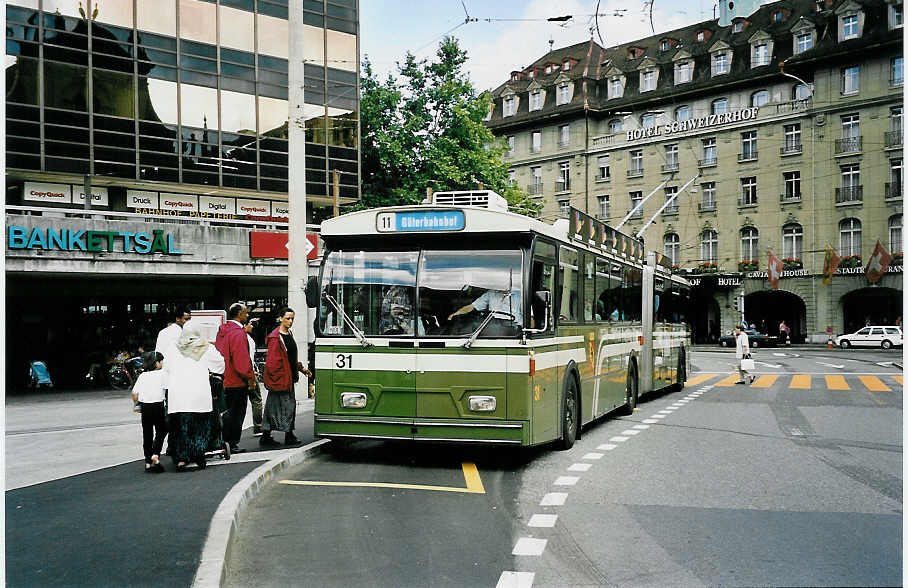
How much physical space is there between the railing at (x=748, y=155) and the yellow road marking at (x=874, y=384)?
33.1 meters

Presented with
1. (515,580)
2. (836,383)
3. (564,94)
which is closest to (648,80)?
(564,94)

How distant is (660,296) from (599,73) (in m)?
52.3

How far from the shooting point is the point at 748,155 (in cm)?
6122

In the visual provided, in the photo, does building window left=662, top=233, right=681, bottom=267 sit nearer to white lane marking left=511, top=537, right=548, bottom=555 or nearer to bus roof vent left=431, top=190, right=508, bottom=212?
bus roof vent left=431, top=190, right=508, bottom=212

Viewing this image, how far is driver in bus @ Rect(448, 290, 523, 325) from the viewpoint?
10.6 metres

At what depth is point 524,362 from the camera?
1048 centimetres

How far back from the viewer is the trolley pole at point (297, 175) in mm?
17062

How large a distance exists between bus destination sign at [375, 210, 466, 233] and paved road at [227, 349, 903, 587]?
270cm

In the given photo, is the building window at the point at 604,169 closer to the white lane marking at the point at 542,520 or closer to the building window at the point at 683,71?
the building window at the point at 683,71

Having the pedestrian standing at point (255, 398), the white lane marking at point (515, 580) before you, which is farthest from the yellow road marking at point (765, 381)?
the white lane marking at point (515, 580)

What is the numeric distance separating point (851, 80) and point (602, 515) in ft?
174

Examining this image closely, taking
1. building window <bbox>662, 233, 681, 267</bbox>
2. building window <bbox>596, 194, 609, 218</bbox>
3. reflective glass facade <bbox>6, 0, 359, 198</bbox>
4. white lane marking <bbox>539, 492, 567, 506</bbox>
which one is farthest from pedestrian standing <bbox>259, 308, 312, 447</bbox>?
building window <bbox>596, 194, 609, 218</bbox>

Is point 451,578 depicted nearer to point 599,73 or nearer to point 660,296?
point 660,296

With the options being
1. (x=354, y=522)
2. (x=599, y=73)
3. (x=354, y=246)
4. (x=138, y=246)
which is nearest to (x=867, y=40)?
(x=599, y=73)
